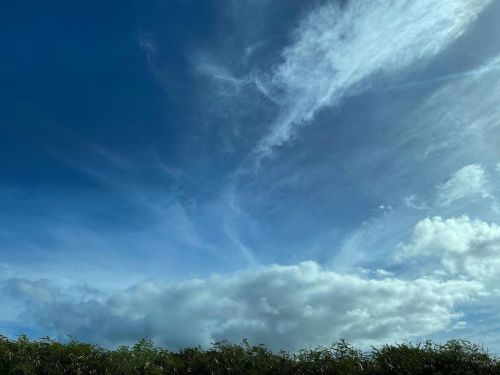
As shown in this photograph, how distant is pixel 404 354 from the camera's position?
17.3 metres

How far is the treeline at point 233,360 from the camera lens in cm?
1652

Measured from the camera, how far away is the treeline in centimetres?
1652

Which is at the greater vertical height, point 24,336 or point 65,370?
point 24,336

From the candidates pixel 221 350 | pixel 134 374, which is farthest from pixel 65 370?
pixel 221 350

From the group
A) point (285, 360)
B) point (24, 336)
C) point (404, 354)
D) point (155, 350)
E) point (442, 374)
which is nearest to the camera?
point (442, 374)

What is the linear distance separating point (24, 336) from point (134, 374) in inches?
288

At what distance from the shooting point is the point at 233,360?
19172 mm

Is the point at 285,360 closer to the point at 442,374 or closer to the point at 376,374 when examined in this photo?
the point at 376,374

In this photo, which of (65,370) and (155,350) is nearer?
(65,370)

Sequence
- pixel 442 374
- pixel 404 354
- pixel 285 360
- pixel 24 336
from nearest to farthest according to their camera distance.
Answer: pixel 442 374 → pixel 404 354 → pixel 285 360 → pixel 24 336

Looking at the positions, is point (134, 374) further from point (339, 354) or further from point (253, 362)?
point (339, 354)

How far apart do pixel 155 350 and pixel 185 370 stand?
1663 mm

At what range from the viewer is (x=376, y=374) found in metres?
16.9

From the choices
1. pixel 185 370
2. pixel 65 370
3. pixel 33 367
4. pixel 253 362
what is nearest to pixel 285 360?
pixel 253 362
